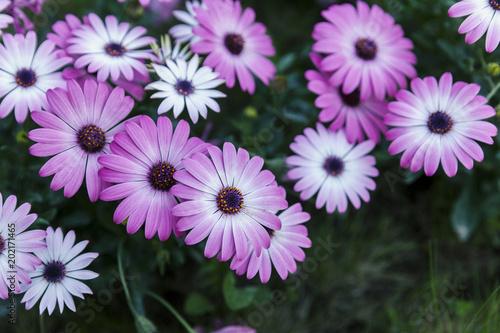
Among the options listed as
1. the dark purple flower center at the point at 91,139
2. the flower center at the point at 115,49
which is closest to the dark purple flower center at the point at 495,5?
the flower center at the point at 115,49

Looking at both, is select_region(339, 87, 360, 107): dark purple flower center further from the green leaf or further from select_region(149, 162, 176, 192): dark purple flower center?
the green leaf

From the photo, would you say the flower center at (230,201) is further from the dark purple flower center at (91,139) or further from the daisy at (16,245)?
the daisy at (16,245)

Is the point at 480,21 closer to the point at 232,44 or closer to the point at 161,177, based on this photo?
the point at 232,44

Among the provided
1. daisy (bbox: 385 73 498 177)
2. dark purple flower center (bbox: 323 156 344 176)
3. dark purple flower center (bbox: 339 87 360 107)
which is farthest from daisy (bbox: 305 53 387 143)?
daisy (bbox: 385 73 498 177)

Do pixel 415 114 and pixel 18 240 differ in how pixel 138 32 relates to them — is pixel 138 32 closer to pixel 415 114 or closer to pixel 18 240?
→ pixel 18 240

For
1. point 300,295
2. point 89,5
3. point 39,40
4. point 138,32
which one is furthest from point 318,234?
point 89,5

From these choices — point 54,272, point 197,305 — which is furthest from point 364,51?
point 54,272
